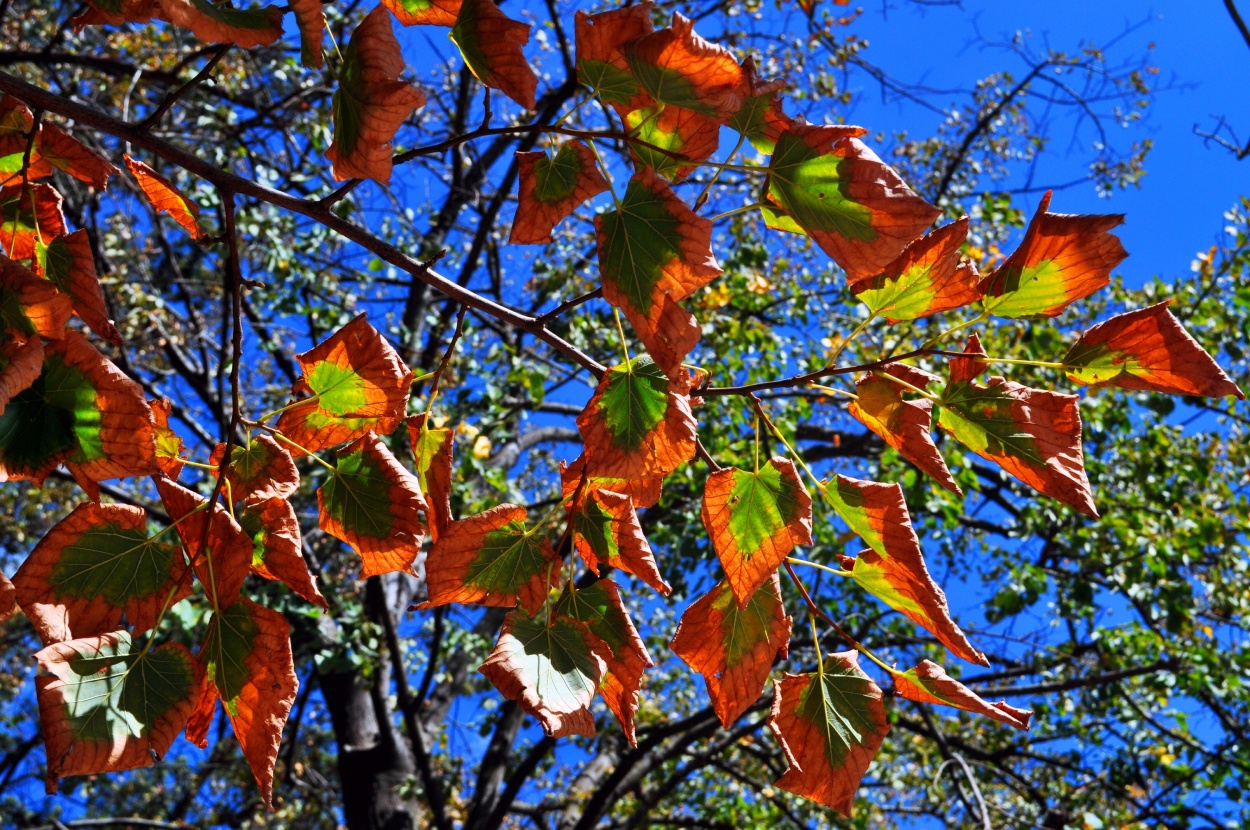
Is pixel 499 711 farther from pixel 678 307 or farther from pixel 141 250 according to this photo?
pixel 678 307

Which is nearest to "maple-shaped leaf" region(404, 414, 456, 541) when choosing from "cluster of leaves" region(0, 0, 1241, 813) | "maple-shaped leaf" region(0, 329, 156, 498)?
"cluster of leaves" region(0, 0, 1241, 813)

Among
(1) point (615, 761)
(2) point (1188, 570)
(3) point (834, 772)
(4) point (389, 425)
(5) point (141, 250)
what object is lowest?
(3) point (834, 772)

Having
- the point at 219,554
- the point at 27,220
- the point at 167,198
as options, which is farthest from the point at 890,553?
the point at 27,220

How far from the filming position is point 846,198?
0.68 metres

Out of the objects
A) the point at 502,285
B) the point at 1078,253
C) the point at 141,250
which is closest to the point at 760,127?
the point at 1078,253

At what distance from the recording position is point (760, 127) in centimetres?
73

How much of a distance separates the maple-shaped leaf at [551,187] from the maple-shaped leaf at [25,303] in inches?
14.6

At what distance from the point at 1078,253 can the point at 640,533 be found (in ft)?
1.41

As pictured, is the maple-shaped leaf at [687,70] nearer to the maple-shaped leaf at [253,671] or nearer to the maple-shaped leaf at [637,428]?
the maple-shaped leaf at [637,428]

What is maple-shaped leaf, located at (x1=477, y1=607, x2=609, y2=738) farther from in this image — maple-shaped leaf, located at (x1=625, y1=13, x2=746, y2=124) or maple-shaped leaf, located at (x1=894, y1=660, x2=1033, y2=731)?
maple-shaped leaf, located at (x1=625, y1=13, x2=746, y2=124)

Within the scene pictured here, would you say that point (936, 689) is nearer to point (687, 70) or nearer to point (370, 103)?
point (687, 70)

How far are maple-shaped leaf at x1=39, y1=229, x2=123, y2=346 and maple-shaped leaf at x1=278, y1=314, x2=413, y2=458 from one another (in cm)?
18

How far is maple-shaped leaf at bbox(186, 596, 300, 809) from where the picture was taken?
80 centimetres

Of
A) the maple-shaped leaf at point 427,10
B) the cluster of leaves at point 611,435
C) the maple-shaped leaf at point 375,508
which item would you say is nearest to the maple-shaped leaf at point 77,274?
the cluster of leaves at point 611,435
